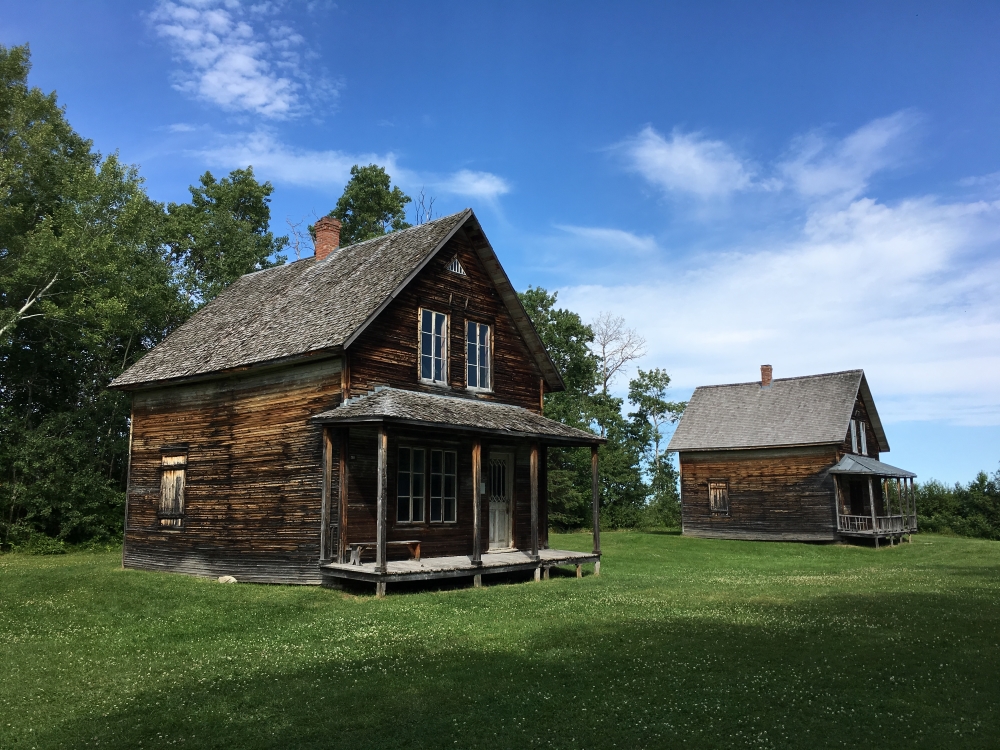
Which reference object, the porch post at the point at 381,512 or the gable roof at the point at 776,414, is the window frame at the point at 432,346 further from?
the gable roof at the point at 776,414

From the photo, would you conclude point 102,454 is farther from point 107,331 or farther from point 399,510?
point 399,510

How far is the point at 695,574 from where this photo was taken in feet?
76.2

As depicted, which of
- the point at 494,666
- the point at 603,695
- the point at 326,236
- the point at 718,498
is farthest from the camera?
the point at 718,498

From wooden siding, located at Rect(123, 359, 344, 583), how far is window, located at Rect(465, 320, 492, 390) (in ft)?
15.2

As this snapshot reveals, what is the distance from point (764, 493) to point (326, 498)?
27274mm

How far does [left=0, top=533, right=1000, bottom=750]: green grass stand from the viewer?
778 cm

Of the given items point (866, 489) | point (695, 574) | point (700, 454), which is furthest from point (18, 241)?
point (866, 489)

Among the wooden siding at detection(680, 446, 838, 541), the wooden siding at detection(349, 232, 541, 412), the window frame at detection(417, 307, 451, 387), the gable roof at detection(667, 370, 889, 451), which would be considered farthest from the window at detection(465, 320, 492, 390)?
the wooden siding at detection(680, 446, 838, 541)

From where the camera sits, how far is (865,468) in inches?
1420

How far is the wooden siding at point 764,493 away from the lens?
3700 cm

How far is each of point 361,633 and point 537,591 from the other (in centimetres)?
569

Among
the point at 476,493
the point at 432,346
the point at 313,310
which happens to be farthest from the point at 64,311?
the point at 476,493

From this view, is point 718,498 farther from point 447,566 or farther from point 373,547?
point 373,547

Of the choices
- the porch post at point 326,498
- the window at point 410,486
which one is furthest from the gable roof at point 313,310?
the window at point 410,486
